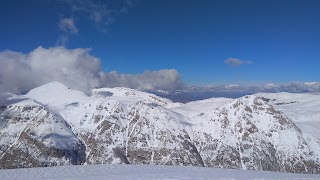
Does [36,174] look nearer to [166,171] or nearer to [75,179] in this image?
[75,179]

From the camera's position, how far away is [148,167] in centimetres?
4562

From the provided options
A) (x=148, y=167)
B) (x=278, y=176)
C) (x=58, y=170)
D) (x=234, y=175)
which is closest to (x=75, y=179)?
(x=58, y=170)

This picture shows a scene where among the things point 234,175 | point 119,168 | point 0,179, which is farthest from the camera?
point 119,168

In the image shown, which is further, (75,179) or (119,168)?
(119,168)

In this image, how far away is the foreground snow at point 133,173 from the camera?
39031mm

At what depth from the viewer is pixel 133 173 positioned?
136ft

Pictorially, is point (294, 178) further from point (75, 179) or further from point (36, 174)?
point (36, 174)

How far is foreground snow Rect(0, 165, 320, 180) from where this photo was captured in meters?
39.0

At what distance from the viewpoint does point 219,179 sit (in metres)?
37.8

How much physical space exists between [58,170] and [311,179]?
2811 centimetres

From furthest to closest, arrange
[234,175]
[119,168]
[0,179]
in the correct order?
[119,168]
[234,175]
[0,179]

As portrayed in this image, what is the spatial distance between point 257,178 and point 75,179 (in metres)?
19.3

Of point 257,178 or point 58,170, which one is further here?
point 58,170

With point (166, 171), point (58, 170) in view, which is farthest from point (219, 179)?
point (58, 170)
